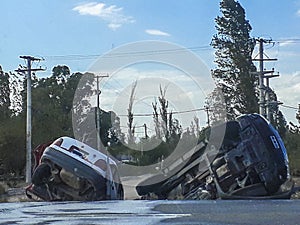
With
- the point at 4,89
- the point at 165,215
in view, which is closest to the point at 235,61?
the point at 4,89

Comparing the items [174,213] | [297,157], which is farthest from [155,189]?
[297,157]

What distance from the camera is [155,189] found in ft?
45.2

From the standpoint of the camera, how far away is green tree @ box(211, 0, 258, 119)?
45969 mm

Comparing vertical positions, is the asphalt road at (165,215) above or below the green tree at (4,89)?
below

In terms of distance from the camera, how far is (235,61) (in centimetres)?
4725

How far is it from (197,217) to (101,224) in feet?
3.26

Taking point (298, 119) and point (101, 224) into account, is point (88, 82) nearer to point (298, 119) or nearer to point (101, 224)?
point (298, 119)

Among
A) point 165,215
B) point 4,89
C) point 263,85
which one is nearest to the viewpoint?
point 165,215

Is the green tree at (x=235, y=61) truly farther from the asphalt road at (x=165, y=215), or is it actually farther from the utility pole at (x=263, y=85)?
the asphalt road at (x=165, y=215)

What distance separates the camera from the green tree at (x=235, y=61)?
45969mm

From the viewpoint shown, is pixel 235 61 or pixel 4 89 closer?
pixel 235 61

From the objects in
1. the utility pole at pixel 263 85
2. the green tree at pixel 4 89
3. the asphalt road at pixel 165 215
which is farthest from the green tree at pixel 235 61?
the asphalt road at pixel 165 215

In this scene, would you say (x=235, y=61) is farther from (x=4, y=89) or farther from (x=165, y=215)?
(x=165, y=215)

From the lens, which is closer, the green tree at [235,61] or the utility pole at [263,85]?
the utility pole at [263,85]
